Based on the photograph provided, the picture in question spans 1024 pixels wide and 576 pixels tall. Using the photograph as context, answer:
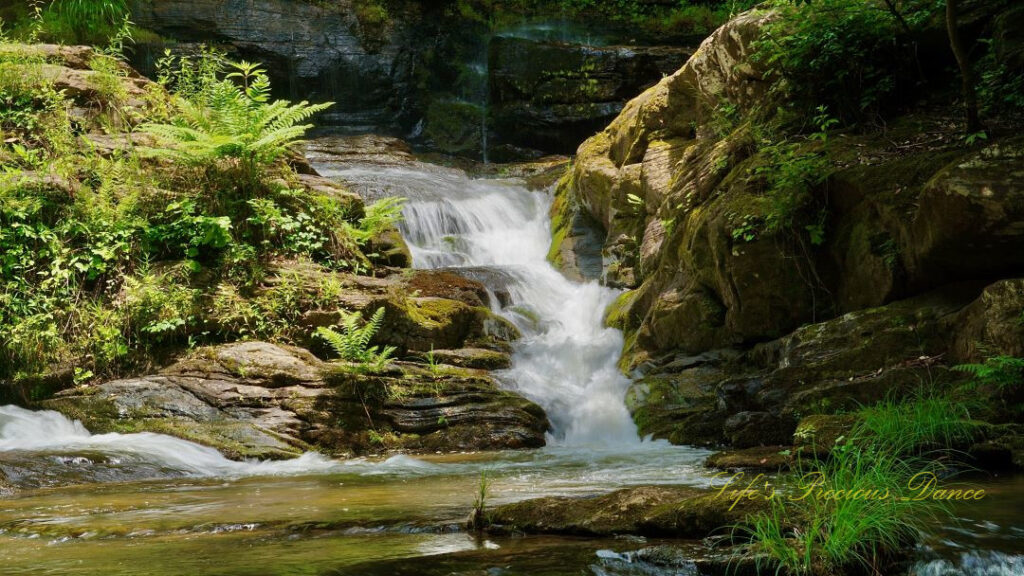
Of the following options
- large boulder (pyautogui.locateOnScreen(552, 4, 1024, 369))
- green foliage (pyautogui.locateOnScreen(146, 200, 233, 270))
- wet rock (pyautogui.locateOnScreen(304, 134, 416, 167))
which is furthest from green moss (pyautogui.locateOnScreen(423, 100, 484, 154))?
green foliage (pyautogui.locateOnScreen(146, 200, 233, 270))

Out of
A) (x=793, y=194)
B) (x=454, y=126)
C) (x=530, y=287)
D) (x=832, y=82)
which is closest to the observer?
(x=793, y=194)

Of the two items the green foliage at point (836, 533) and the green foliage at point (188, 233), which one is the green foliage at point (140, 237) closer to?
the green foliage at point (188, 233)

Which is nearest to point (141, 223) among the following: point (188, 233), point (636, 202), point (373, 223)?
point (188, 233)

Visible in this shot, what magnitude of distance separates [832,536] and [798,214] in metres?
5.04

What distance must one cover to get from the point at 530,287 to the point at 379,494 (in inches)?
272

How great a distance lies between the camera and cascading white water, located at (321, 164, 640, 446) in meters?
8.47

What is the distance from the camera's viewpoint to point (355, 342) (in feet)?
26.5

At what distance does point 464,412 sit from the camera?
793cm

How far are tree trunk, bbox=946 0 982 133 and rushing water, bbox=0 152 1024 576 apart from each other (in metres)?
3.42

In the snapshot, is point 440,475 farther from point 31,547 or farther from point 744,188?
point 744,188

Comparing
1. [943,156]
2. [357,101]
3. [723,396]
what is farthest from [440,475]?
[357,101]

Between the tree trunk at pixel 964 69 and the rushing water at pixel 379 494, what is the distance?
11.2 feet

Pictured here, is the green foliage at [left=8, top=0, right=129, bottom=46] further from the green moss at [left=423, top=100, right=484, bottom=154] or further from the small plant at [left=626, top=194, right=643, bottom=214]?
the small plant at [left=626, top=194, right=643, bottom=214]

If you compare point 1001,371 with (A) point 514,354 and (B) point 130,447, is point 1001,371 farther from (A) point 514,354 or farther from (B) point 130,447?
(B) point 130,447
